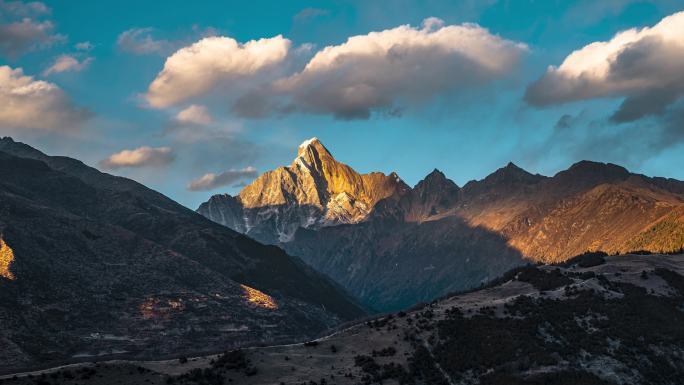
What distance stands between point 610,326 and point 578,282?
33.2 meters

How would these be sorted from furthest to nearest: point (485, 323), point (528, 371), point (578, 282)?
point (578, 282), point (485, 323), point (528, 371)

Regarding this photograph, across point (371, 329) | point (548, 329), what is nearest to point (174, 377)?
point (371, 329)

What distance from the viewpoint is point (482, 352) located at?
15138 cm

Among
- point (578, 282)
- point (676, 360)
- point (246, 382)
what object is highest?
point (578, 282)

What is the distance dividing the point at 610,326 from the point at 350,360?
64.6m

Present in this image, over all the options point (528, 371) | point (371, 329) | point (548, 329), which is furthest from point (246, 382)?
point (548, 329)

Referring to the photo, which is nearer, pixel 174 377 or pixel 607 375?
pixel 174 377

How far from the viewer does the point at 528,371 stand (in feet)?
466

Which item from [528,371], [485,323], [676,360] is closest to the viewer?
[528,371]

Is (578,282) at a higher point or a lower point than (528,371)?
higher

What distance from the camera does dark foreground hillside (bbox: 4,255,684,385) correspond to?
136 meters

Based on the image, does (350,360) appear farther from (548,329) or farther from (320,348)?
(548,329)

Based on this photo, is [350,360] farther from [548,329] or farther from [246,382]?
[548,329]

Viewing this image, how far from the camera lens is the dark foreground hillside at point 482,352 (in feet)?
446
